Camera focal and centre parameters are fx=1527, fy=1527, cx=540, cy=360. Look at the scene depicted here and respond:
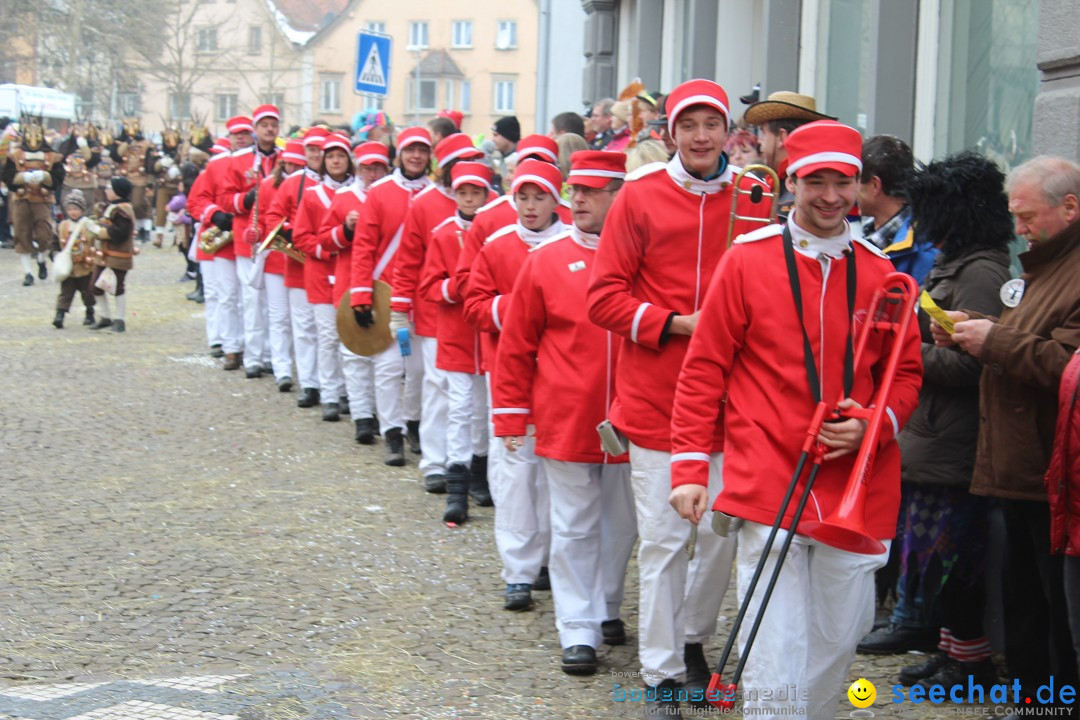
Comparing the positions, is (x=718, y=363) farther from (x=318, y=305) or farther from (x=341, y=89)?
(x=341, y=89)

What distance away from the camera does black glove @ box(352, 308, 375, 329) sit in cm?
1048

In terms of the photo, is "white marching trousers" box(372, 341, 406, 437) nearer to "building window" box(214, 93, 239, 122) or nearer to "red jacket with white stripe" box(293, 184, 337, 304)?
"red jacket with white stripe" box(293, 184, 337, 304)

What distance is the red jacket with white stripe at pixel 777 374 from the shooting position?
4574 mm

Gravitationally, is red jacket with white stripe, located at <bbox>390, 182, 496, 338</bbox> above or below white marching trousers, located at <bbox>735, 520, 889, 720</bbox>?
above

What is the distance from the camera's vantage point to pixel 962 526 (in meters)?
5.80

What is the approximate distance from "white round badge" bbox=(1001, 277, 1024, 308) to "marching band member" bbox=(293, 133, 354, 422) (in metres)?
7.55

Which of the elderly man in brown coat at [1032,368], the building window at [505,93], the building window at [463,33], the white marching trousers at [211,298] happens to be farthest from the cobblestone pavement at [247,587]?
the building window at [463,33]

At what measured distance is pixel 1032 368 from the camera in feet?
16.3

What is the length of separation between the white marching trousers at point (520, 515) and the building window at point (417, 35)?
7414 centimetres

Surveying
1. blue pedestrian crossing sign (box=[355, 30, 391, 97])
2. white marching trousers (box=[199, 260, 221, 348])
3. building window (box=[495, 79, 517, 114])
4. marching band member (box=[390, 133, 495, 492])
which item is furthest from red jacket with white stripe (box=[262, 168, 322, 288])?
building window (box=[495, 79, 517, 114])

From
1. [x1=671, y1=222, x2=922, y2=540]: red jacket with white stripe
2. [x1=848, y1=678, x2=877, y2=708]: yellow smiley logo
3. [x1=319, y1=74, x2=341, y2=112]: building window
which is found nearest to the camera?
[x1=671, y1=222, x2=922, y2=540]: red jacket with white stripe

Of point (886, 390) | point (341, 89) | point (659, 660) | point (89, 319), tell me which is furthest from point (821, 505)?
point (341, 89)

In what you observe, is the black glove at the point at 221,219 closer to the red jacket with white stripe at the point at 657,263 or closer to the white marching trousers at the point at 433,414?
the white marching trousers at the point at 433,414

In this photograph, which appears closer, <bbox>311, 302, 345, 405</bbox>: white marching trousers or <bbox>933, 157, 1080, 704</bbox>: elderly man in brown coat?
<bbox>933, 157, 1080, 704</bbox>: elderly man in brown coat
